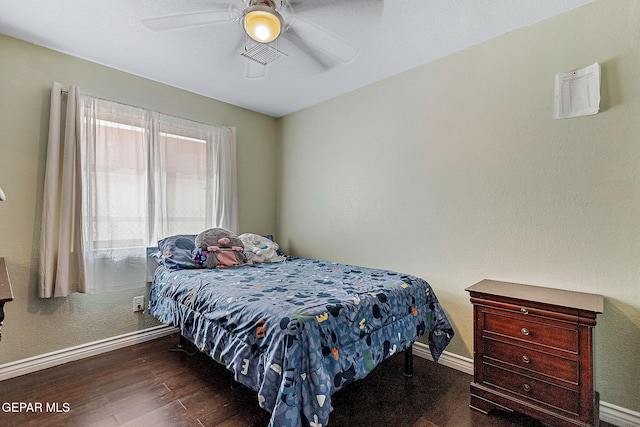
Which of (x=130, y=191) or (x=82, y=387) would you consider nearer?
(x=82, y=387)

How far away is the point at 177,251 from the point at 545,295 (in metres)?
2.62

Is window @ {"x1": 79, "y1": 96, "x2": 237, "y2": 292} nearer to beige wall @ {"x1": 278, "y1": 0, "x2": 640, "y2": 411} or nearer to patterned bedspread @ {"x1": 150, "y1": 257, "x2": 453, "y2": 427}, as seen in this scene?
patterned bedspread @ {"x1": 150, "y1": 257, "x2": 453, "y2": 427}

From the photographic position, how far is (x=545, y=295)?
171 centimetres

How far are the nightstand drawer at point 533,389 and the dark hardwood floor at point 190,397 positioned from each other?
0.18m

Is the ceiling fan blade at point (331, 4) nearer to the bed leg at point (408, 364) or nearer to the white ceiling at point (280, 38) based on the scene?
the white ceiling at point (280, 38)

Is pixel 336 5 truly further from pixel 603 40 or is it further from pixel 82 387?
pixel 82 387

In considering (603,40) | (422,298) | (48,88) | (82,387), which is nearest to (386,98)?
(603,40)

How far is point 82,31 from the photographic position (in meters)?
2.11

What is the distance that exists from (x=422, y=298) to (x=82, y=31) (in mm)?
2958

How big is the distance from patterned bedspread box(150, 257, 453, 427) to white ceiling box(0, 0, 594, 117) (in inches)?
64.1

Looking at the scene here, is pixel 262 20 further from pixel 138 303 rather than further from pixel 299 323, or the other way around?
pixel 138 303

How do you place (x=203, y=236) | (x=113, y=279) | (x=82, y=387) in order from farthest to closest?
(x=203, y=236) < (x=113, y=279) < (x=82, y=387)

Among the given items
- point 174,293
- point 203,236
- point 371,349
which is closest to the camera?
point 371,349

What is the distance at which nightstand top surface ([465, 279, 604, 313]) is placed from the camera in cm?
153
